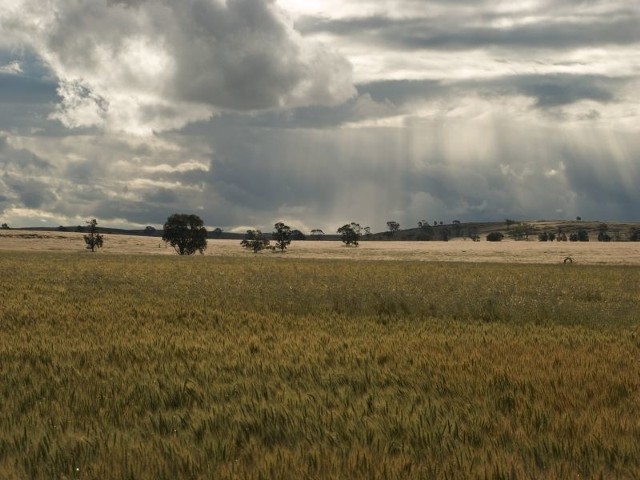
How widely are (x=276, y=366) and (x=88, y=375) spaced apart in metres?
2.65

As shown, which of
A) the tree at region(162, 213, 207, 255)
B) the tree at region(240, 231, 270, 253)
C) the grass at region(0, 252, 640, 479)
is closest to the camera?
the grass at region(0, 252, 640, 479)

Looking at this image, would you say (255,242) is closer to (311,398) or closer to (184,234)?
(184,234)

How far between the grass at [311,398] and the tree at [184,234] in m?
97.5

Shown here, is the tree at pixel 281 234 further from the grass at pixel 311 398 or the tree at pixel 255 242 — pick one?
the grass at pixel 311 398

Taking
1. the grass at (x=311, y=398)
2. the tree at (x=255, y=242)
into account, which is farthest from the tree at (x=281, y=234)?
the grass at (x=311, y=398)

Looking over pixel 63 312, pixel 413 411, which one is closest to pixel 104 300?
pixel 63 312

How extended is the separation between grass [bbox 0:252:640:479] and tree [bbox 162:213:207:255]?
9748cm

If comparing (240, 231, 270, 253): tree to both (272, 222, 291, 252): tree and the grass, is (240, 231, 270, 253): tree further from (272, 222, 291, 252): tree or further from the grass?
the grass

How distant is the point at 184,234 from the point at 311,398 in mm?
108549

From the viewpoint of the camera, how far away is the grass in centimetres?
580

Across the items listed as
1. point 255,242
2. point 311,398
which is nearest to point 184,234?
point 255,242

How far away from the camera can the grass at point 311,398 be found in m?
5.80

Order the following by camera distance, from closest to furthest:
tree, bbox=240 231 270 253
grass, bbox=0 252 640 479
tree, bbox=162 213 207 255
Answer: grass, bbox=0 252 640 479
tree, bbox=162 213 207 255
tree, bbox=240 231 270 253

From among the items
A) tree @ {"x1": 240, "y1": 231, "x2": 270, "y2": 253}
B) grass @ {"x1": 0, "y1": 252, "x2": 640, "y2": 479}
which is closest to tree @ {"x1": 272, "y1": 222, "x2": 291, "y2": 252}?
tree @ {"x1": 240, "y1": 231, "x2": 270, "y2": 253}
